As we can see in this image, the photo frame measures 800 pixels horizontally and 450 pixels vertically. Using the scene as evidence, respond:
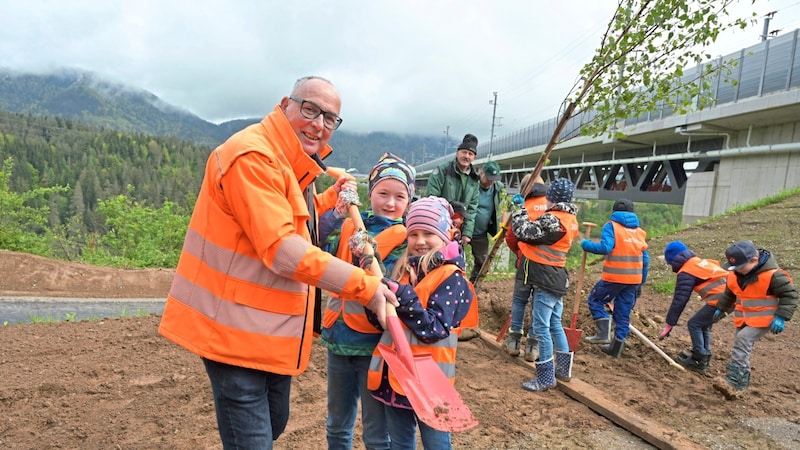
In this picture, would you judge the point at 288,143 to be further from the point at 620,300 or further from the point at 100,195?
the point at 100,195

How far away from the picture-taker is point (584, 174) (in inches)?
706

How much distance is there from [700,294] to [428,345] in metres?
4.33

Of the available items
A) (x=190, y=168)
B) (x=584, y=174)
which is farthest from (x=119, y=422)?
(x=190, y=168)

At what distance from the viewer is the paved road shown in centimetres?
664

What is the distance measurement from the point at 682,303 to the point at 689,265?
1.70ft

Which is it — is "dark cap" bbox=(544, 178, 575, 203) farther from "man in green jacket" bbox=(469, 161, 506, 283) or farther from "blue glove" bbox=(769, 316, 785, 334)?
"blue glove" bbox=(769, 316, 785, 334)

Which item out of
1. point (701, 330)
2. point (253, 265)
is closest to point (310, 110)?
point (253, 265)

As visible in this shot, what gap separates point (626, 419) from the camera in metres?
3.10

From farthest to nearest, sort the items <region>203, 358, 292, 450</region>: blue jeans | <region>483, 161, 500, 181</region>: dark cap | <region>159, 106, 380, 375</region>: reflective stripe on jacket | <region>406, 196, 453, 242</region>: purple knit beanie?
<region>483, 161, 500, 181</region>: dark cap < <region>406, 196, 453, 242</region>: purple knit beanie < <region>203, 358, 292, 450</region>: blue jeans < <region>159, 106, 380, 375</region>: reflective stripe on jacket

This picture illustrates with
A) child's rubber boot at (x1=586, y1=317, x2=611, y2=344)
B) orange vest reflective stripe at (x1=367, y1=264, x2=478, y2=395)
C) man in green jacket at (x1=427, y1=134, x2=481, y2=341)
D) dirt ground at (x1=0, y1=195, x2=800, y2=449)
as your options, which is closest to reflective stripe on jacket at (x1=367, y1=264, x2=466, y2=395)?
orange vest reflective stripe at (x1=367, y1=264, x2=478, y2=395)

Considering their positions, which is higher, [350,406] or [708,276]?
[708,276]

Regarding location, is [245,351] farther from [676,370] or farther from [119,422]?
[676,370]

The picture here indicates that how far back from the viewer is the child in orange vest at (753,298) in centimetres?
382

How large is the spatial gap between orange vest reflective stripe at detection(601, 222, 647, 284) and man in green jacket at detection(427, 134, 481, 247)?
1.59 m
